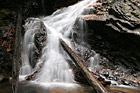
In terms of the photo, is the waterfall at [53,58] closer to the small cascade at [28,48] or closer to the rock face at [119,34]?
the small cascade at [28,48]

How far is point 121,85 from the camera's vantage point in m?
6.57

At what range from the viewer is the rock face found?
308 inches

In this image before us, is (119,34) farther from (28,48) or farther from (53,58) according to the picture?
(28,48)

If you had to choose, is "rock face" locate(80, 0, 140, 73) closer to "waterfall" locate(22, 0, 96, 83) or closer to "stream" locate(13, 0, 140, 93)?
"stream" locate(13, 0, 140, 93)

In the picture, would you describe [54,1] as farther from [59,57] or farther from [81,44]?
[59,57]

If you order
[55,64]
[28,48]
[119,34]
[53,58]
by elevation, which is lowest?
[55,64]

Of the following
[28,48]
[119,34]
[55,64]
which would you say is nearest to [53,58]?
[55,64]

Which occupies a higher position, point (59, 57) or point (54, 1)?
point (54, 1)

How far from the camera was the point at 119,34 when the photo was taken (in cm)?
816

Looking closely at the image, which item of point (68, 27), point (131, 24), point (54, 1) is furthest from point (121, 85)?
point (54, 1)

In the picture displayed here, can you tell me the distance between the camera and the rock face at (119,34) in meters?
7.82

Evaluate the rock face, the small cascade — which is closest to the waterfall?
the small cascade

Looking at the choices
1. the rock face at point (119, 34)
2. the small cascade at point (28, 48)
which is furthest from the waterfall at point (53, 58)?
the rock face at point (119, 34)

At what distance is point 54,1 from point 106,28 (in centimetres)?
976
